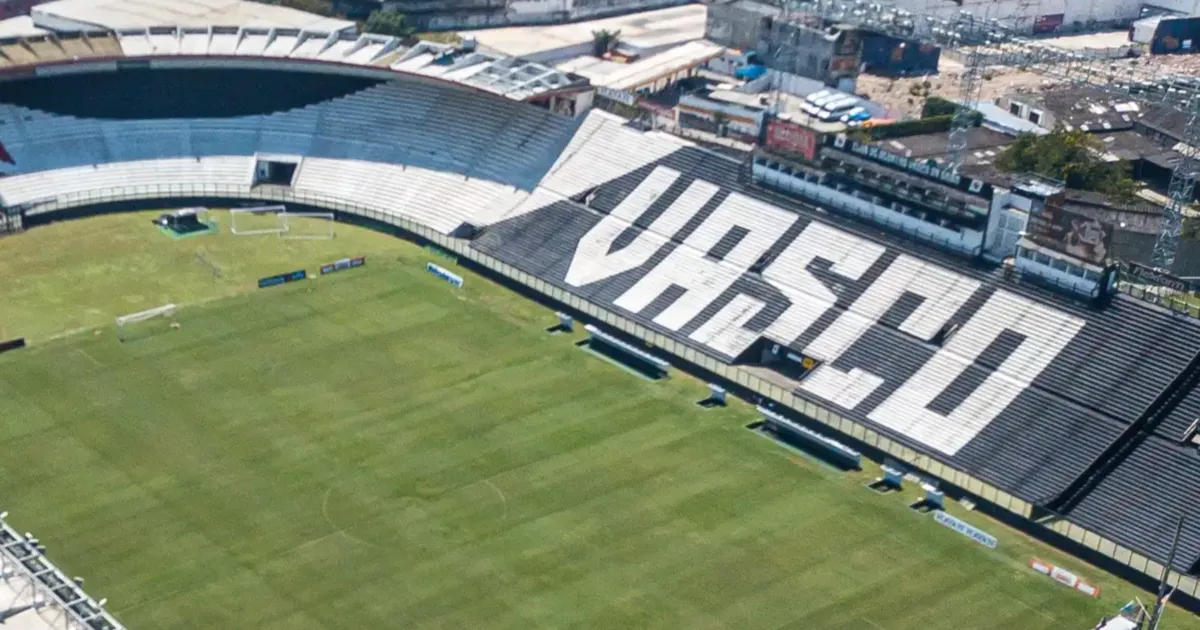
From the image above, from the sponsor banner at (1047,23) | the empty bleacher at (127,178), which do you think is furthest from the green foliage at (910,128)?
the empty bleacher at (127,178)

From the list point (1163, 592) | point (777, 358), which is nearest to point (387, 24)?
point (777, 358)

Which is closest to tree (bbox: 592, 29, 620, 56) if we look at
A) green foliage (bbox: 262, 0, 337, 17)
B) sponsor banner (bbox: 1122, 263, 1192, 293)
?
green foliage (bbox: 262, 0, 337, 17)

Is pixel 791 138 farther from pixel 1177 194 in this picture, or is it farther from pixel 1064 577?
pixel 1064 577

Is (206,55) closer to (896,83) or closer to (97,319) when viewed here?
(97,319)

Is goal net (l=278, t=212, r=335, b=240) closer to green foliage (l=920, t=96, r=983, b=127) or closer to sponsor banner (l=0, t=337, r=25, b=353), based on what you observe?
sponsor banner (l=0, t=337, r=25, b=353)

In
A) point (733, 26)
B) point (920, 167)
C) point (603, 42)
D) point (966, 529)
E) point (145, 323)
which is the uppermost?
point (920, 167)

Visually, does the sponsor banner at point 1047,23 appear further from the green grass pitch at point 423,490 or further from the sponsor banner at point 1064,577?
the sponsor banner at point 1064,577
